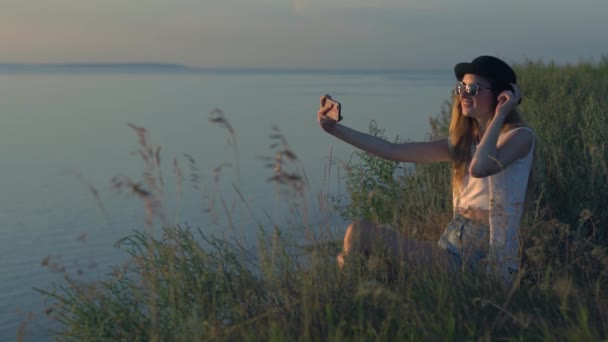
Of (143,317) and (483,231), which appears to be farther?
(483,231)

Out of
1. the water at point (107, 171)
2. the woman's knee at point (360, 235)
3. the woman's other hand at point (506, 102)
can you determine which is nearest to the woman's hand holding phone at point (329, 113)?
the water at point (107, 171)

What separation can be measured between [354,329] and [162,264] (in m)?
1.05

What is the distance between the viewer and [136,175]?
11062 mm

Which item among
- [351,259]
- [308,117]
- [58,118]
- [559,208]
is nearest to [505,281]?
[351,259]

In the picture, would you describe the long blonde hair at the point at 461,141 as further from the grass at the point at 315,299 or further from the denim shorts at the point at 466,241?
the grass at the point at 315,299

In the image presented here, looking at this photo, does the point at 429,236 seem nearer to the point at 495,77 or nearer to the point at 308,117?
the point at 495,77

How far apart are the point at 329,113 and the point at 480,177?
88cm

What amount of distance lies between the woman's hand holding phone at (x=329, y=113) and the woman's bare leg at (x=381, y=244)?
0.59m

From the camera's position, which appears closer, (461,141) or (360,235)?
(360,235)

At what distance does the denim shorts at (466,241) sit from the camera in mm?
3570

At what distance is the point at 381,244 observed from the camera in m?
3.68

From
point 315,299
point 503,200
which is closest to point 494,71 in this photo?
point 503,200

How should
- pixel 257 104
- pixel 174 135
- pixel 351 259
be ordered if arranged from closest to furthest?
pixel 351 259 < pixel 174 135 < pixel 257 104

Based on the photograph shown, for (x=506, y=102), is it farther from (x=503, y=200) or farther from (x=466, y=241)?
(x=466, y=241)
